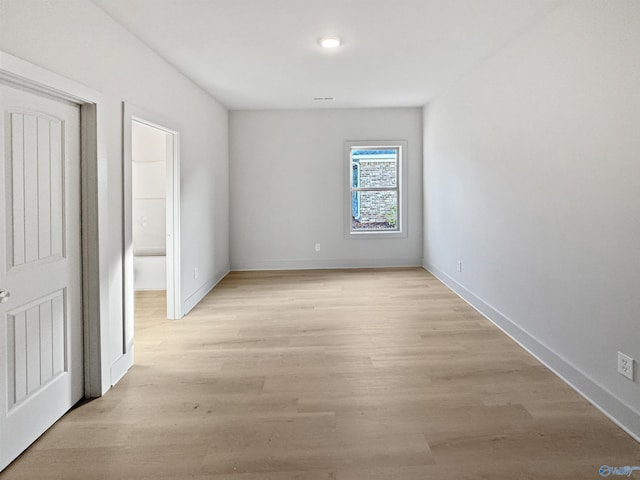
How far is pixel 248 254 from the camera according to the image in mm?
6781

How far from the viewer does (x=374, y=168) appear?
270 inches

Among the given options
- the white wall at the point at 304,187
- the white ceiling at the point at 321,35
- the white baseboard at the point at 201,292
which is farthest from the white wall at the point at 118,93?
the white wall at the point at 304,187

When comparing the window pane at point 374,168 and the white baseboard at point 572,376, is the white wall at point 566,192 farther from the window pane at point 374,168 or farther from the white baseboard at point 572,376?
the window pane at point 374,168

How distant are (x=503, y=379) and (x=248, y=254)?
465cm

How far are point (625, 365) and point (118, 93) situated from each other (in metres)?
3.46

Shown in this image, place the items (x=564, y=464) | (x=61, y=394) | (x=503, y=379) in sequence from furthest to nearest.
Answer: (x=503, y=379) < (x=61, y=394) < (x=564, y=464)

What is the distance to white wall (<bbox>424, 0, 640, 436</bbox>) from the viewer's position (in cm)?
220

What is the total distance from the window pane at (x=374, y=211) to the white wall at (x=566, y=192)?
2447mm

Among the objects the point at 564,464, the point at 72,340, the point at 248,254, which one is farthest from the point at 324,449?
the point at 248,254

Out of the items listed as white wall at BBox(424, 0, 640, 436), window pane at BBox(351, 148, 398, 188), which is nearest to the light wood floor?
white wall at BBox(424, 0, 640, 436)

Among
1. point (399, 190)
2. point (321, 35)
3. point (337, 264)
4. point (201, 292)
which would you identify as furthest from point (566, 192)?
point (337, 264)

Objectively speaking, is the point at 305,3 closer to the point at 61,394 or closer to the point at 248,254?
the point at 61,394

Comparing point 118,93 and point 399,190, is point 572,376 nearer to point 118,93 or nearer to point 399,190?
point 118,93

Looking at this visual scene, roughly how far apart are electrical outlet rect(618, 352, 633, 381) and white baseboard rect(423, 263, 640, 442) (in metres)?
0.16
